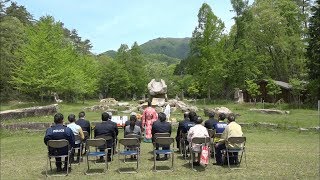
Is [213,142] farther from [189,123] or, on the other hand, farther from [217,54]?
[217,54]

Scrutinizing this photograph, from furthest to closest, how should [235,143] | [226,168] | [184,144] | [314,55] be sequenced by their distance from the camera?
[314,55] → [184,144] → [226,168] → [235,143]

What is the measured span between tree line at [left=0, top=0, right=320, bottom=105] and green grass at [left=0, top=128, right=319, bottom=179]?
2371cm

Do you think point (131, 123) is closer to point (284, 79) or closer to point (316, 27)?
point (316, 27)

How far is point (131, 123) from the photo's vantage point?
39.0 ft

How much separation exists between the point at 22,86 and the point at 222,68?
26.5m

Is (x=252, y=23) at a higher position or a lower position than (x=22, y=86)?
higher

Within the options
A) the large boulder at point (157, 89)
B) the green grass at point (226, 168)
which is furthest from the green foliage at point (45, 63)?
the green grass at point (226, 168)

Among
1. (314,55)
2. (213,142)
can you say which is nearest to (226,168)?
(213,142)

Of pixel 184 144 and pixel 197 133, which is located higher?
pixel 197 133

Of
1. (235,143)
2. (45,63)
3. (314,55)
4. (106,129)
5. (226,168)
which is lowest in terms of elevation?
(226,168)

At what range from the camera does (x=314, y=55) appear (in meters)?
38.5

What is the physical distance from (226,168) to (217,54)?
43.3 meters

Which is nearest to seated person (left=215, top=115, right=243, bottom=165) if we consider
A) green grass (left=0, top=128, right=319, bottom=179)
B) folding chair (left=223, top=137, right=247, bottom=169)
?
folding chair (left=223, top=137, right=247, bottom=169)

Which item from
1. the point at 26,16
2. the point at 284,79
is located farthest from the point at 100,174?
the point at 26,16
